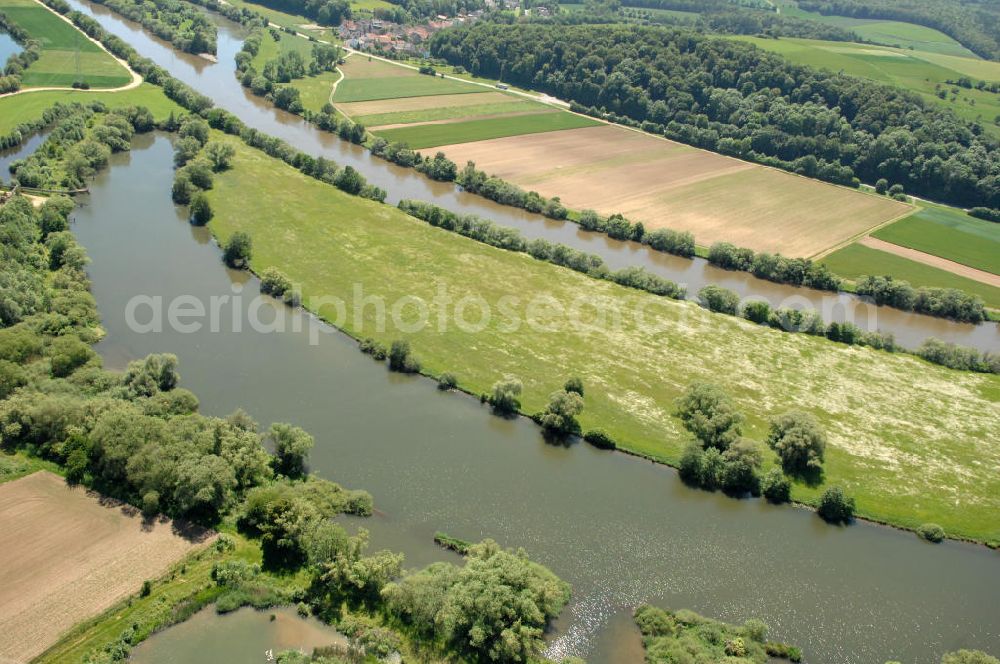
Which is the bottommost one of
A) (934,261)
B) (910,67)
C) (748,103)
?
(934,261)

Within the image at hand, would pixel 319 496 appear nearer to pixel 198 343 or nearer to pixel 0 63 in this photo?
pixel 198 343

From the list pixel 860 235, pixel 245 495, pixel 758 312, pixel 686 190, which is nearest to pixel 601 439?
pixel 245 495

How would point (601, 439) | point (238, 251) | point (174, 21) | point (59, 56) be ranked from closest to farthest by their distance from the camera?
point (601, 439)
point (238, 251)
point (59, 56)
point (174, 21)

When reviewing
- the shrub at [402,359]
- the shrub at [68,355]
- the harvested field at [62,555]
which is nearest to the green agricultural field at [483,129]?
the shrub at [402,359]

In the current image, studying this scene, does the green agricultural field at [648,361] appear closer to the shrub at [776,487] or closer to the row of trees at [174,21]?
the shrub at [776,487]

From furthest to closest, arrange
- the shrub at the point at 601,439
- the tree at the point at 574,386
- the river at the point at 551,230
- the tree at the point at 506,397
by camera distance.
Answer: the river at the point at 551,230, the tree at the point at 574,386, the tree at the point at 506,397, the shrub at the point at 601,439

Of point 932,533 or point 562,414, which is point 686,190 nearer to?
point 562,414
